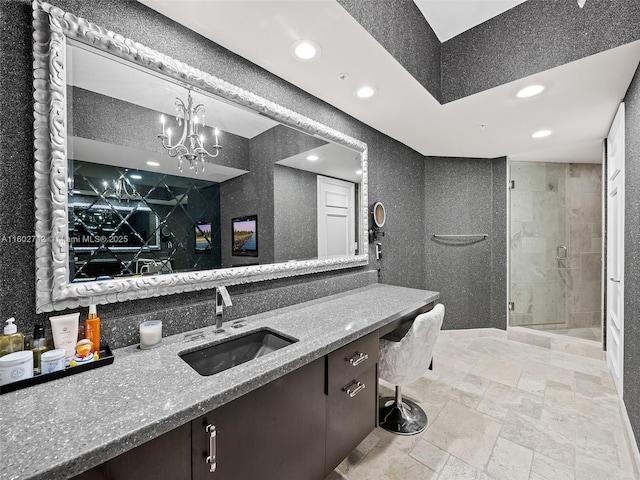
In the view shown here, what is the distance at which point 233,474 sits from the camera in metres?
0.89

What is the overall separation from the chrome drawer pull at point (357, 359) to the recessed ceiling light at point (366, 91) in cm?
170

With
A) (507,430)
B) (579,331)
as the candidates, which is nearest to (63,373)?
(507,430)

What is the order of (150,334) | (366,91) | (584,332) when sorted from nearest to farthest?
1. (150,334)
2. (366,91)
3. (584,332)

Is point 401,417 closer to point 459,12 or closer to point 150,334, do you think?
point 150,334

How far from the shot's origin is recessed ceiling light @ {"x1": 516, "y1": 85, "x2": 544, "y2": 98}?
185 centimetres

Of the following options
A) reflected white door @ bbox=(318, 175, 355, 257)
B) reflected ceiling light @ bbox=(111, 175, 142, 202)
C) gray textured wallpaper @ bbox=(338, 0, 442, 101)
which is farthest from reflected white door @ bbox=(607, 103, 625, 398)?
reflected ceiling light @ bbox=(111, 175, 142, 202)

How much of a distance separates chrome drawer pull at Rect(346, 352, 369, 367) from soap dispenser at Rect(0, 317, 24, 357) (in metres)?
1.20

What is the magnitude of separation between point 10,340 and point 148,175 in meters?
0.73

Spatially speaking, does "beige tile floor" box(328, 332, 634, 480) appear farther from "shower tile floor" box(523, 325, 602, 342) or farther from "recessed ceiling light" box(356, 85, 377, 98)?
"recessed ceiling light" box(356, 85, 377, 98)

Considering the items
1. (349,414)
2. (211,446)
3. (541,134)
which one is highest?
(541,134)

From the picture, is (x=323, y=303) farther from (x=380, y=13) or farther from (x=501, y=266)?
(x=501, y=266)

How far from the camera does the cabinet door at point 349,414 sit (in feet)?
4.09

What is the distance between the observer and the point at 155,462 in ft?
2.36

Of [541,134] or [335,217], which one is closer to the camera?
[335,217]
